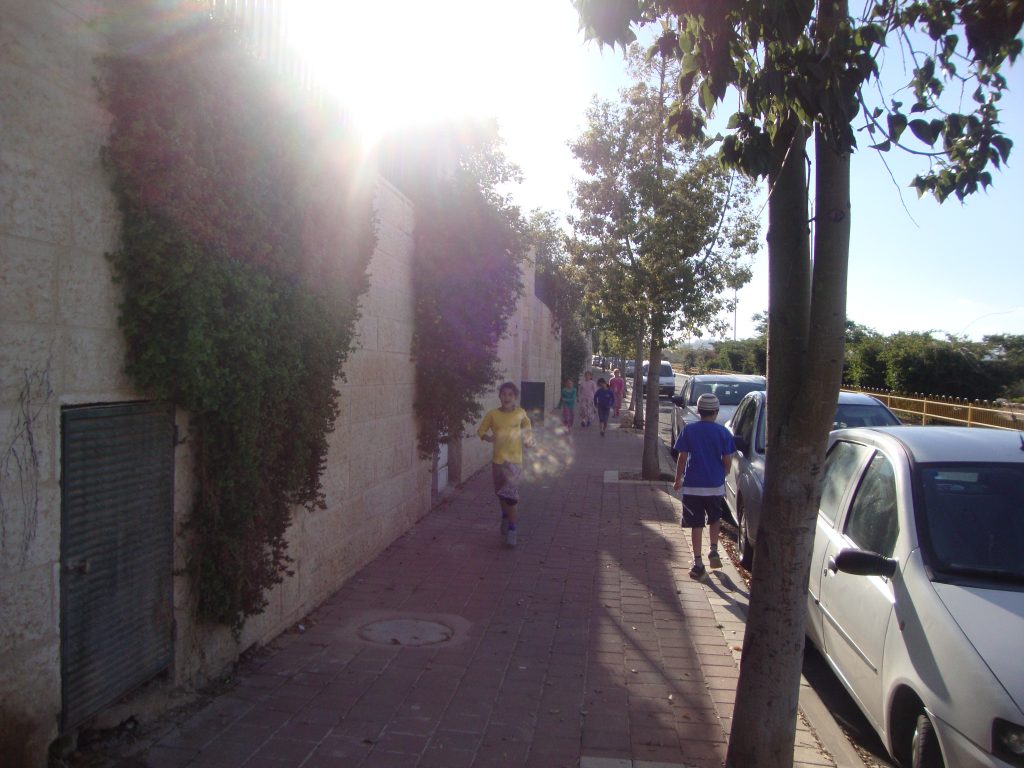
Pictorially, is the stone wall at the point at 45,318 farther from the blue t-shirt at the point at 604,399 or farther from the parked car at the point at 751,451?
the blue t-shirt at the point at 604,399

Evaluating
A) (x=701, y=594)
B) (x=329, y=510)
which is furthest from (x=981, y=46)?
(x=329, y=510)

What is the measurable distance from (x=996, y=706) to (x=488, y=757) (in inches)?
86.7

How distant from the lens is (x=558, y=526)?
9.84 m

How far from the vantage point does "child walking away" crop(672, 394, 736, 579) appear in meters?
7.71

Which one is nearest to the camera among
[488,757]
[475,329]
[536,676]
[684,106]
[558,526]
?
[488,757]

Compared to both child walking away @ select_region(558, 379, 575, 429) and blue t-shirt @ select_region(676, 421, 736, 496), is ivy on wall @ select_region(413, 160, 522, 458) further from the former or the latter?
child walking away @ select_region(558, 379, 575, 429)

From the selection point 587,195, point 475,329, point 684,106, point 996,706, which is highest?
point 587,195

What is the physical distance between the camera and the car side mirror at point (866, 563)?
4.11m

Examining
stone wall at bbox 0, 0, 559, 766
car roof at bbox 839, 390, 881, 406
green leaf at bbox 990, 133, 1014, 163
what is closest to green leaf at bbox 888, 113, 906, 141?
green leaf at bbox 990, 133, 1014, 163

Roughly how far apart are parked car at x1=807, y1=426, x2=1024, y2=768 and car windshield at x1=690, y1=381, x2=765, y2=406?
9.93 metres

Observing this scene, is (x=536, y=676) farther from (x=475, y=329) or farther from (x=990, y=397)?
(x=990, y=397)

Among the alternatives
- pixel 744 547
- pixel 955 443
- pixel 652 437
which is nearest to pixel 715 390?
pixel 652 437

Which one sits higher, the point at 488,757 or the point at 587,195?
the point at 587,195

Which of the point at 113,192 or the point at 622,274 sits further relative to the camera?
the point at 622,274
